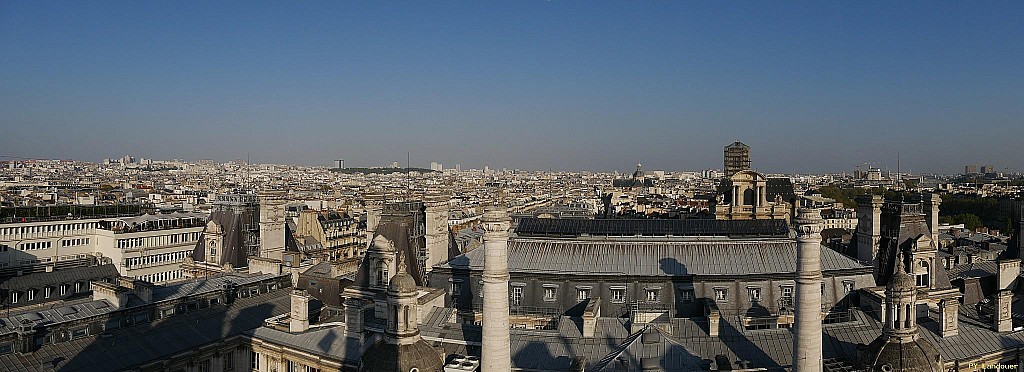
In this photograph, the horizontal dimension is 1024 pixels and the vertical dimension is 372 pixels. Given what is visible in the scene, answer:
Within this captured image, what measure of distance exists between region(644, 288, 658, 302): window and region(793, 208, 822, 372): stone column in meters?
9.15

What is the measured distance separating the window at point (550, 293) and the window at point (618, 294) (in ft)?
8.22

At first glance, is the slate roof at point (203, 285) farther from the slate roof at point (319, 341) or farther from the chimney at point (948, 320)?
the chimney at point (948, 320)

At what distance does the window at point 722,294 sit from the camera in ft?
108

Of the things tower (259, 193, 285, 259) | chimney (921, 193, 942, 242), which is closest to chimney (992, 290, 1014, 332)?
chimney (921, 193, 942, 242)

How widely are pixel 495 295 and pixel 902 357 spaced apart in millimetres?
12382

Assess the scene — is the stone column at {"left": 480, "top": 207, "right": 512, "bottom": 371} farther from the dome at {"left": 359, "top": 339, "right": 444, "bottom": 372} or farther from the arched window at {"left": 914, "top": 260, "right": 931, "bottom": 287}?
the arched window at {"left": 914, "top": 260, "right": 931, "bottom": 287}

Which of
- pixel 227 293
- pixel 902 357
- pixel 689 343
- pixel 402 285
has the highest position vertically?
pixel 402 285

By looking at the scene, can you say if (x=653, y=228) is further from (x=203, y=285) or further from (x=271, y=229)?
(x=271, y=229)

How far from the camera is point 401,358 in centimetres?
2172

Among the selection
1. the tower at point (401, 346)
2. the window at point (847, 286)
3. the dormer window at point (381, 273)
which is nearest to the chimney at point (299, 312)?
the dormer window at point (381, 273)

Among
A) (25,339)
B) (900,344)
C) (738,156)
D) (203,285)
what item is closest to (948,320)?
(900,344)

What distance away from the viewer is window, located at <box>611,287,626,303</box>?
110 feet

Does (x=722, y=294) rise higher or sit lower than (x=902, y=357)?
higher

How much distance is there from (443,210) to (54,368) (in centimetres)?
1980
